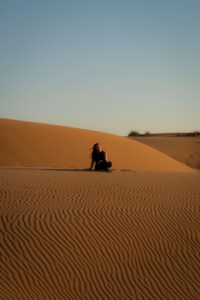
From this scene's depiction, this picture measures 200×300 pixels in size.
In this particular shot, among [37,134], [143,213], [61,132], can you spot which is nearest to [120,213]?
[143,213]

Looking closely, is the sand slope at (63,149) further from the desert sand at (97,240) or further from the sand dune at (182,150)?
the desert sand at (97,240)

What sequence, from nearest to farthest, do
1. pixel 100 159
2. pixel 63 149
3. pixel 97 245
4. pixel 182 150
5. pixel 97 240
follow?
pixel 97 245 < pixel 97 240 < pixel 100 159 < pixel 63 149 < pixel 182 150

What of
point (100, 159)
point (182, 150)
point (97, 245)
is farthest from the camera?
point (182, 150)

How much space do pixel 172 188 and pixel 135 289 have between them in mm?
6844

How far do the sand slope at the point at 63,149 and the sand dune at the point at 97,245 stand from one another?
55.0 feet

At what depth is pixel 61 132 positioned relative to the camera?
38906mm

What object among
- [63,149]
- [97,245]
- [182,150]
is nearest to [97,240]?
[97,245]

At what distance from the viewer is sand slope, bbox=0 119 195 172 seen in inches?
1225

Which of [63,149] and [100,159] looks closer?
[100,159]

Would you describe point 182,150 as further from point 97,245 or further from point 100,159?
point 97,245

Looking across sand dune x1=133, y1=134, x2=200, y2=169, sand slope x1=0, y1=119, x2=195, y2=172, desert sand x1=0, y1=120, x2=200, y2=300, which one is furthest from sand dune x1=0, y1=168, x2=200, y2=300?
sand dune x1=133, y1=134, x2=200, y2=169

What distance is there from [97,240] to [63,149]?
24.2 m

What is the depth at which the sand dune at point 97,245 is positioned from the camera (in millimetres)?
9211

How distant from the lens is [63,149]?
34562 millimetres
